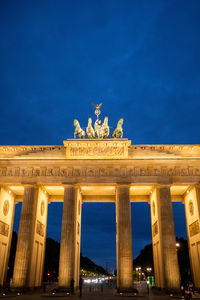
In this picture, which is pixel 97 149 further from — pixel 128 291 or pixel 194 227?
pixel 128 291

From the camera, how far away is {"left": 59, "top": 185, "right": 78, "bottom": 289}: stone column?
30.4 meters

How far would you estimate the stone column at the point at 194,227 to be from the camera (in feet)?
112

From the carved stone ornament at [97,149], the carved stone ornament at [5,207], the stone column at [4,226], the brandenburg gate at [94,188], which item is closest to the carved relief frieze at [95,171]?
the brandenburg gate at [94,188]

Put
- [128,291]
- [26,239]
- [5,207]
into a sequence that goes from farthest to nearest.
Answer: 1. [5,207]
2. [26,239]
3. [128,291]

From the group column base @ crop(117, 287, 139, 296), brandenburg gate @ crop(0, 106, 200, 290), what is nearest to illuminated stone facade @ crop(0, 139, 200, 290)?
brandenburg gate @ crop(0, 106, 200, 290)

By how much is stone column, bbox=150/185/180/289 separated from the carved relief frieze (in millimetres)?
2371

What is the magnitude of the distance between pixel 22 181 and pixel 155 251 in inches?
806

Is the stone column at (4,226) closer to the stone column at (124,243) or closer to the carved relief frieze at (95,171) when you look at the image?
the carved relief frieze at (95,171)

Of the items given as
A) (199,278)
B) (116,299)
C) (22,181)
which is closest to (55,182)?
(22,181)

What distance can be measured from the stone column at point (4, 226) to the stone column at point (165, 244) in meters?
→ 20.5

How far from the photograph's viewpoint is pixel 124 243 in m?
31.5

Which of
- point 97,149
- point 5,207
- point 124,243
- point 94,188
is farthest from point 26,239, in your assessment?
point 97,149

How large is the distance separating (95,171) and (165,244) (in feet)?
40.5

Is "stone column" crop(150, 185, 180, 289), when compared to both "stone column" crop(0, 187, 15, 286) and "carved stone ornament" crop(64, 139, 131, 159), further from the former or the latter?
"stone column" crop(0, 187, 15, 286)
